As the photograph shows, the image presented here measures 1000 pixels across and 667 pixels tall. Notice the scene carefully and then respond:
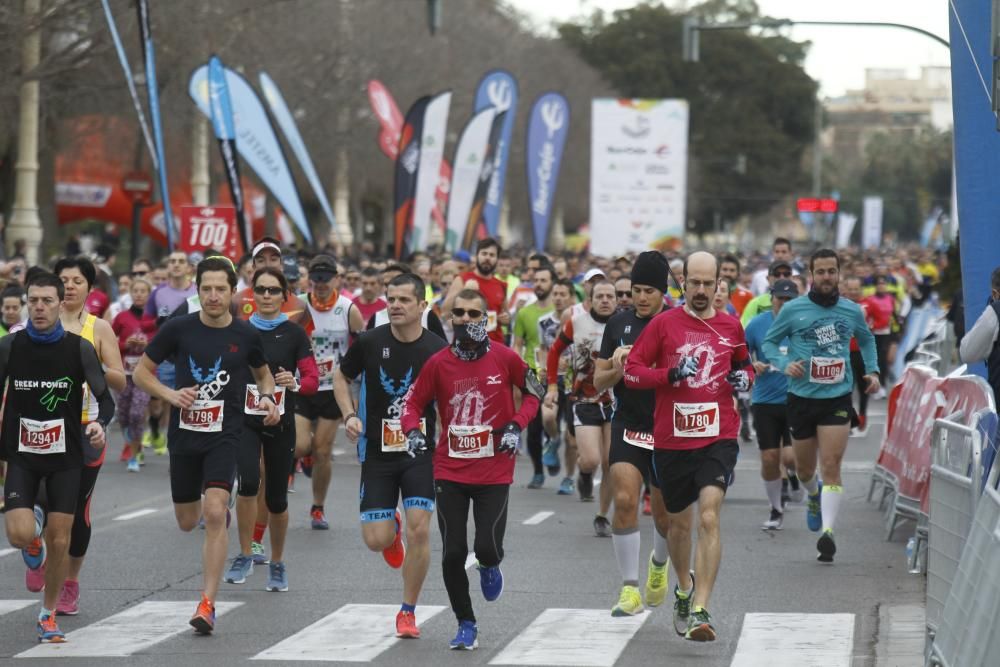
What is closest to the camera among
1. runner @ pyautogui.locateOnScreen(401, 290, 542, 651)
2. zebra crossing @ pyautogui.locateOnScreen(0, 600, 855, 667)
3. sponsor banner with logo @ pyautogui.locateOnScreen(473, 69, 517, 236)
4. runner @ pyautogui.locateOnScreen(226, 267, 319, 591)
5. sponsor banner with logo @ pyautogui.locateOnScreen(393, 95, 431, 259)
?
zebra crossing @ pyautogui.locateOnScreen(0, 600, 855, 667)

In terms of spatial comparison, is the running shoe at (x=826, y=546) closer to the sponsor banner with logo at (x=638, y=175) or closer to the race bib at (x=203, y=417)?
the race bib at (x=203, y=417)

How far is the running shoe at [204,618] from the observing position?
31.2 feet

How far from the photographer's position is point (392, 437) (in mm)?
9852

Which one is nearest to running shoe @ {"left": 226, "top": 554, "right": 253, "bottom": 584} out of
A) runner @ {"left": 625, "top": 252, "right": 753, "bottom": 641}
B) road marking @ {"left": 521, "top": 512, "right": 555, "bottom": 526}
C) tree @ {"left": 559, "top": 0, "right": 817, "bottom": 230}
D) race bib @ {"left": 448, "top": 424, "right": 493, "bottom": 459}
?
race bib @ {"left": 448, "top": 424, "right": 493, "bottom": 459}

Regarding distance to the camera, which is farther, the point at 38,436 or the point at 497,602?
the point at 497,602

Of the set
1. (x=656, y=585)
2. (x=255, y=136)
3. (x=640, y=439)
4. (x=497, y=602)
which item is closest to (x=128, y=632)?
(x=497, y=602)

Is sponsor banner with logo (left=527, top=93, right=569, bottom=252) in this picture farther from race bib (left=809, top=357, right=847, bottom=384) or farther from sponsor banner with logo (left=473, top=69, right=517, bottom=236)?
race bib (left=809, top=357, right=847, bottom=384)

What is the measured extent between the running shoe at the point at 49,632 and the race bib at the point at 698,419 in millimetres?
3100

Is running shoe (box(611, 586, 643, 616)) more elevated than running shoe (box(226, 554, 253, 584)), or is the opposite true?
running shoe (box(611, 586, 643, 616))

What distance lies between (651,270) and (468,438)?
1.66 meters

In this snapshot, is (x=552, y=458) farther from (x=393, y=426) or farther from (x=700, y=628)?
Result: (x=700, y=628)

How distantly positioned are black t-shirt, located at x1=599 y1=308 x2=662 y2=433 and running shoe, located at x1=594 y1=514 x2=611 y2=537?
2.85m

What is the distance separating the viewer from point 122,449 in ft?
67.4

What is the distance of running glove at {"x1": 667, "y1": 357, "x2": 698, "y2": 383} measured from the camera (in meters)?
9.20
